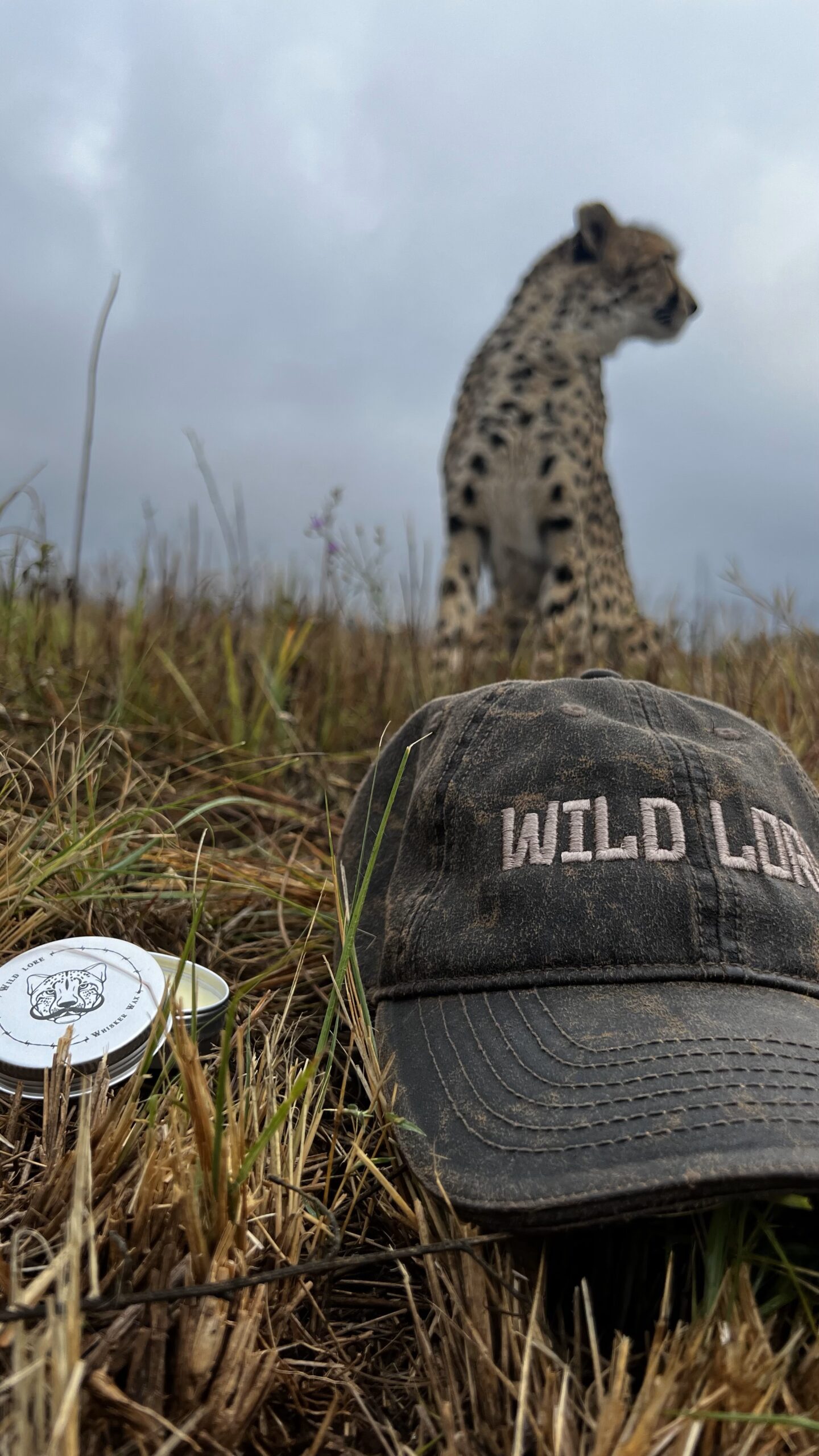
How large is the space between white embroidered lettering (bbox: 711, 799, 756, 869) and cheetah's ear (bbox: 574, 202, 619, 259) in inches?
178

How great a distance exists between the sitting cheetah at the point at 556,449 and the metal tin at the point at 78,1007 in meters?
2.64

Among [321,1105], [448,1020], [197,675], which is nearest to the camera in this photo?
[448,1020]

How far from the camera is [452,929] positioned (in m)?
1.07

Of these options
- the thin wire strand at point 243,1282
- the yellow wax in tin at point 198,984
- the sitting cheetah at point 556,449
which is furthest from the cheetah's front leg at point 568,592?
the thin wire strand at point 243,1282

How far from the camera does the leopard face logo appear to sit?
1.11 m

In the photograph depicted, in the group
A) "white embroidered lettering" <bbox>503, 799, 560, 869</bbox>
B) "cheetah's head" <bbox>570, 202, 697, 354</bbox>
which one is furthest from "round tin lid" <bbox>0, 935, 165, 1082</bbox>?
"cheetah's head" <bbox>570, 202, 697, 354</bbox>

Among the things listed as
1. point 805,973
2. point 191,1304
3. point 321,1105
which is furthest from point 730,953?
point 191,1304

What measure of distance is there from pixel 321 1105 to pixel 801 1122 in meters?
0.57

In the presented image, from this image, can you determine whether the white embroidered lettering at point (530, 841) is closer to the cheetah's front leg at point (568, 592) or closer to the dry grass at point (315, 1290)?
the dry grass at point (315, 1290)

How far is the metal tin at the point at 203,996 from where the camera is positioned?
1166 millimetres

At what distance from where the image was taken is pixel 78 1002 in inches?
44.6

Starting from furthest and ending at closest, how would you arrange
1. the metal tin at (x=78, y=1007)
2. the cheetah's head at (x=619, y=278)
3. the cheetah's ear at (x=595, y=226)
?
the cheetah's head at (x=619, y=278) < the cheetah's ear at (x=595, y=226) < the metal tin at (x=78, y=1007)

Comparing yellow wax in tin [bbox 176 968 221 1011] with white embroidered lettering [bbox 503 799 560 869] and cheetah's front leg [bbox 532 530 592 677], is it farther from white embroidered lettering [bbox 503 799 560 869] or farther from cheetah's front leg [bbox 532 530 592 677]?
cheetah's front leg [bbox 532 530 592 677]

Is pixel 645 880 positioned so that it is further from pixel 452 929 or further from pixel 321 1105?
pixel 321 1105
